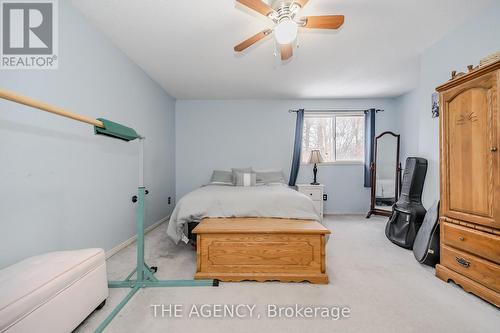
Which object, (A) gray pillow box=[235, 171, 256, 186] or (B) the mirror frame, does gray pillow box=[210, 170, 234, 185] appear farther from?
(B) the mirror frame

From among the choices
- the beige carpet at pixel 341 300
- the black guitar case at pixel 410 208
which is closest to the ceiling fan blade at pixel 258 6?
the beige carpet at pixel 341 300

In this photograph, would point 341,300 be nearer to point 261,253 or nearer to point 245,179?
point 261,253

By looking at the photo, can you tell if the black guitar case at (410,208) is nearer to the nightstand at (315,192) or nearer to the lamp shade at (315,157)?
the nightstand at (315,192)

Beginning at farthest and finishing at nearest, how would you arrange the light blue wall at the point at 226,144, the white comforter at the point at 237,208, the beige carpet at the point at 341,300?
the light blue wall at the point at 226,144 < the white comforter at the point at 237,208 < the beige carpet at the point at 341,300

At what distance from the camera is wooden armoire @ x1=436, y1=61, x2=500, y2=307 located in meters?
1.50

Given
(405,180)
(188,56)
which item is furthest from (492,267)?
(188,56)

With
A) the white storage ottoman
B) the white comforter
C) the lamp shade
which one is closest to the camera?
the white storage ottoman

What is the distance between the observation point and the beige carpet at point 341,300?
4.39 feet

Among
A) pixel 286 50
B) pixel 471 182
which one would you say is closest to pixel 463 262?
pixel 471 182

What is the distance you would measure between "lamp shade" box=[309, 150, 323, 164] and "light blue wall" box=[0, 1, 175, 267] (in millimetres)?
3050

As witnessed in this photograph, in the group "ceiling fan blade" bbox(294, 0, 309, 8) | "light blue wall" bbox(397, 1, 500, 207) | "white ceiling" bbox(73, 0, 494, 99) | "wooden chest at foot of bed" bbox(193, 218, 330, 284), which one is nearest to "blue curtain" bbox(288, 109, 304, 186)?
"white ceiling" bbox(73, 0, 494, 99)

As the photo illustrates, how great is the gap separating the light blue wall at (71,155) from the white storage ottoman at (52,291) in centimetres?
40

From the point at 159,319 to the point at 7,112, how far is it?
66.8 inches

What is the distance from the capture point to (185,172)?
14.8ft
